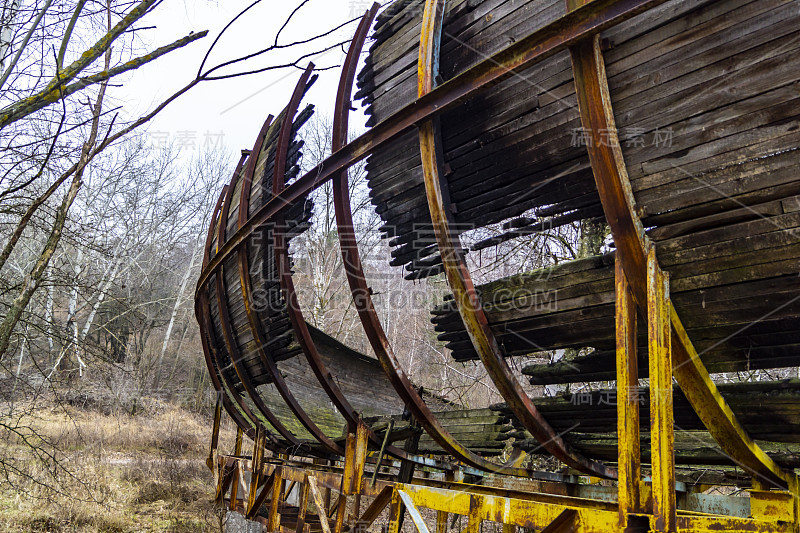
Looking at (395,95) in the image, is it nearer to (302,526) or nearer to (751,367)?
(751,367)

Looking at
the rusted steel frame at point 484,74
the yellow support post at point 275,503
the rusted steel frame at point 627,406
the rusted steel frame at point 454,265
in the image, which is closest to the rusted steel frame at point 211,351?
the yellow support post at point 275,503

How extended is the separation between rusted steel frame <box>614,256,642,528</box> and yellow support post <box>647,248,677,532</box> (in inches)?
4.6

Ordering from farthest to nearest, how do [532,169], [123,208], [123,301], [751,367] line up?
1. [123,208]
2. [123,301]
3. [532,169]
4. [751,367]

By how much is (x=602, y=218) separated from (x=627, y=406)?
1.51 metres

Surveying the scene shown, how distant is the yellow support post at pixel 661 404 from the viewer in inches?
87.8

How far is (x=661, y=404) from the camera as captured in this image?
2312 mm

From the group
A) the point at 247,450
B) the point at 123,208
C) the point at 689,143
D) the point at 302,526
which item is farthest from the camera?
the point at 123,208

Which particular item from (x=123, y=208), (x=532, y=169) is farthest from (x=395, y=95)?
(x=123, y=208)

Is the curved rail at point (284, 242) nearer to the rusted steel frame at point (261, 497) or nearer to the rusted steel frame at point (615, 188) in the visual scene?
the rusted steel frame at point (261, 497)

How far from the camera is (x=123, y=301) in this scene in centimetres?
487

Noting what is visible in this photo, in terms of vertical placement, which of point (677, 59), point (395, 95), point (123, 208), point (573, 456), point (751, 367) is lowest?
point (573, 456)

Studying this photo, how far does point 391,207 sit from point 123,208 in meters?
23.9

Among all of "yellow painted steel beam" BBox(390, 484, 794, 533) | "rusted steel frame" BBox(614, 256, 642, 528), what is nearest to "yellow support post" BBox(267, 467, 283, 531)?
"yellow painted steel beam" BBox(390, 484, 794, 533)

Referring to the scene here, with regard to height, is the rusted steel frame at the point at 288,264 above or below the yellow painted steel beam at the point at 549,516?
above
